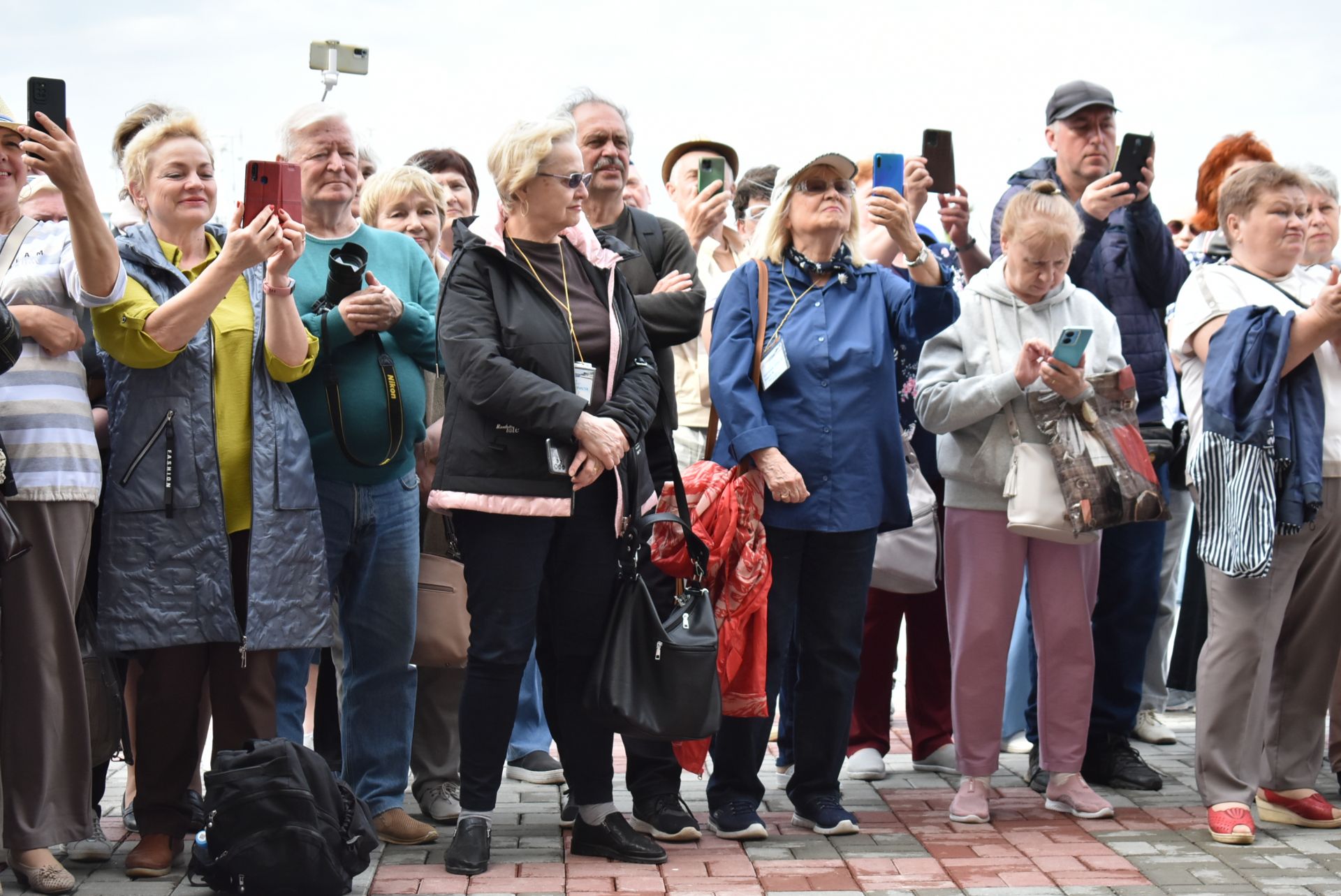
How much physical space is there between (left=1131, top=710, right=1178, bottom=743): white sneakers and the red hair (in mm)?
2056

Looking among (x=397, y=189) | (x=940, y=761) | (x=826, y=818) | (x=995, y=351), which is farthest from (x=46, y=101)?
(x=940, y=761)

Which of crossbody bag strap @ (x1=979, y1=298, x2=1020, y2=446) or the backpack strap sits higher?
the backpack strap

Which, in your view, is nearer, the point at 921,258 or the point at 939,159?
the point at 921,258

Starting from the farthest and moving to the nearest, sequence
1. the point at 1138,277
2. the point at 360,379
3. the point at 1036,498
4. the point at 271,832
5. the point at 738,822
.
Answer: the point at 1138,277
the point at 1036,498
the point at 738,822
the point at 360,379
the point at 271,832

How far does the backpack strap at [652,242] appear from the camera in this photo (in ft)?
17.0

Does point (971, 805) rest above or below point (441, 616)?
below

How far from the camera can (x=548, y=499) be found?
4.25 meters

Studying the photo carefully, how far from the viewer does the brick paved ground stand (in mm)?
4109

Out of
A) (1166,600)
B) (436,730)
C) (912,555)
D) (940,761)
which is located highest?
(912,555)

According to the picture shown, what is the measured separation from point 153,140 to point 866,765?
3332mm

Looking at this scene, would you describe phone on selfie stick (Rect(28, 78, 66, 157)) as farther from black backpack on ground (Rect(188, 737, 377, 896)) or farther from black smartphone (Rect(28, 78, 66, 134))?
black backpack on ground (Rect(188, 737, 377, 896))

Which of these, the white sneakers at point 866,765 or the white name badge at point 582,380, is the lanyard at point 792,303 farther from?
the white sneakers at point 866,765

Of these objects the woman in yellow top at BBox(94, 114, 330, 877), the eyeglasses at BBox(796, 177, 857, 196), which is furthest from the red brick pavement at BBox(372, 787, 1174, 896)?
the eyeglasses at BBox(796, 177, 857, 196)

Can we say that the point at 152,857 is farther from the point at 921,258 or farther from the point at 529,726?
the point at 921,258
